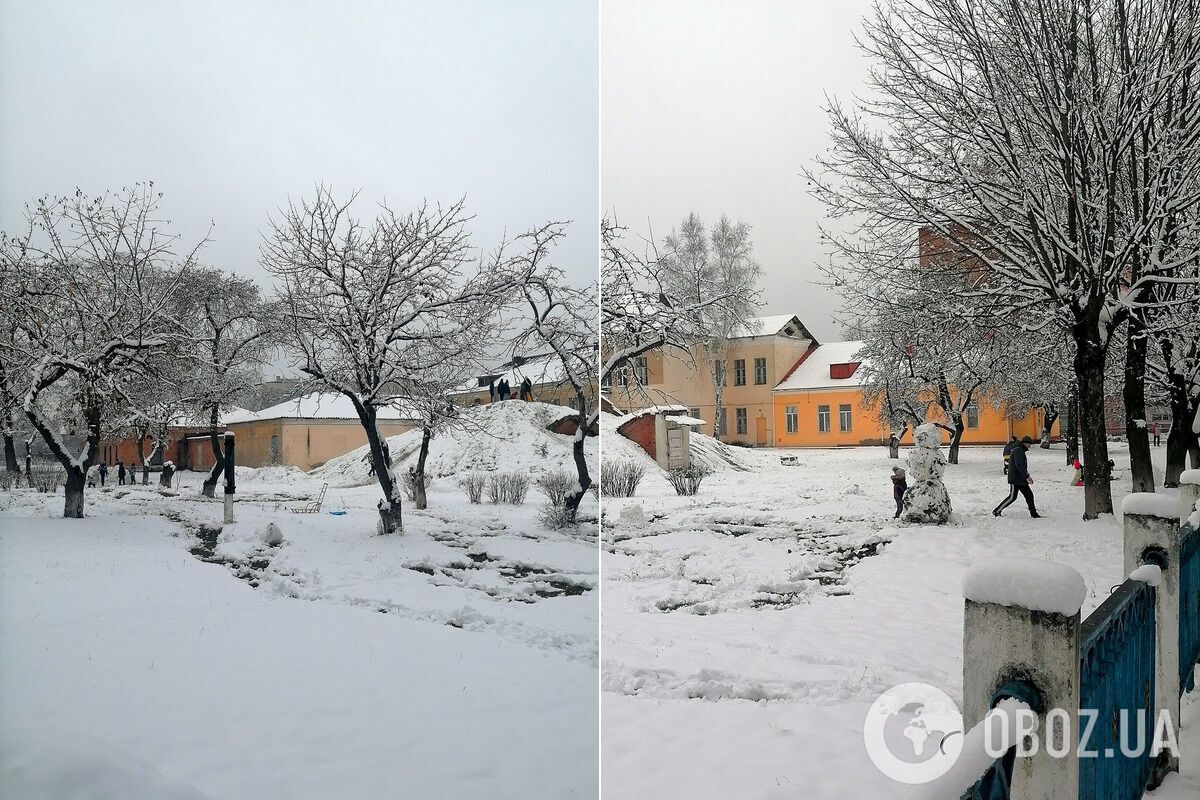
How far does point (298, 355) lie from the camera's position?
4.15 m

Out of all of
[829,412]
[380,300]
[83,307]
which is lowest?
[829,412]

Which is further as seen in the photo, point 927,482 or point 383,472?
point 927,482

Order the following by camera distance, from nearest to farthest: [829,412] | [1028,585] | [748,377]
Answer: [1028,585], [748,377], [829,412]

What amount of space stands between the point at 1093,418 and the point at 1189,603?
3443mm

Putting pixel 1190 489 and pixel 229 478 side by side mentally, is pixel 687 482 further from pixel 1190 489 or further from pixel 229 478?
pixel 1190 489

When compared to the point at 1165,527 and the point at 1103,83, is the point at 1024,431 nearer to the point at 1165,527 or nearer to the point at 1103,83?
the point at 1103,83

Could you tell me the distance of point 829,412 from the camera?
1248 centimetres

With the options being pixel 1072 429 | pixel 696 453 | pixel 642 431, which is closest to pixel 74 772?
pixel 642 431

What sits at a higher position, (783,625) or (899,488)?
(899,488)

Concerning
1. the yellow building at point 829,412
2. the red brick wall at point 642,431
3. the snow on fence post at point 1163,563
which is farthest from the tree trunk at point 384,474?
the yellow building at point 829,412

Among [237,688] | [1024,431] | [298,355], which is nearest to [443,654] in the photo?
[237,688]

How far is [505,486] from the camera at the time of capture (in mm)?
4176

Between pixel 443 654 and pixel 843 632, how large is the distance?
4.55 feet

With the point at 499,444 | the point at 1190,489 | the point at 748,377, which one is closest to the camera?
the point at 1190,489
